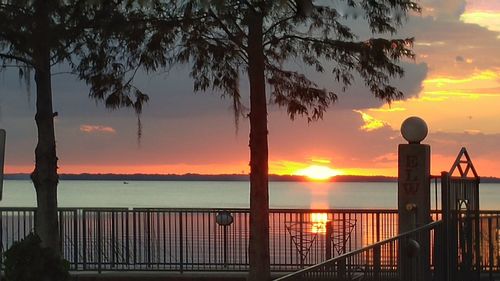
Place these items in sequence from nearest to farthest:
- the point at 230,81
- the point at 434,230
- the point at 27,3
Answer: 1. the point at 434,230
2. the point at 27,3
3. the point at 230,81

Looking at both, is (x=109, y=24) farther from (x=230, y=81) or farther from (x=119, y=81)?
(x=230, y=81)

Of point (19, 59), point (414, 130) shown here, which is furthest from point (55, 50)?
point (414, 130)

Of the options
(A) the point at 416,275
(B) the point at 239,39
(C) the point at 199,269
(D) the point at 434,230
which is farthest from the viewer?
(C) the point at 199,269

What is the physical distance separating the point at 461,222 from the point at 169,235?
6765mm

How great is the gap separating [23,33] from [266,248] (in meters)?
5.43

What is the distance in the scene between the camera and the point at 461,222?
1224cm

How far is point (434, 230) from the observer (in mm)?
11188

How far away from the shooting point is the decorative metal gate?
1155cm

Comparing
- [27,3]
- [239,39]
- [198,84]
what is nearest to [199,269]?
[198,84]

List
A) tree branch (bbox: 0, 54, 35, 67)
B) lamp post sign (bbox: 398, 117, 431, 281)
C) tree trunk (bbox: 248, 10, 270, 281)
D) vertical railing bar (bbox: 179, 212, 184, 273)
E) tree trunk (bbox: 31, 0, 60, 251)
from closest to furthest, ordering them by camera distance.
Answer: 1. lamp post sign (bbox: 398, 117, 431, 281)
2. tree trunk (bbox: 248, 10, 270, 281)
3. tree branch (bbox: 0, 54, 35, 67)
4. tree trunk (bbox: 31, 0, 60, 251)
5. vertical railing bar (bbox: 179, 212, 184, 273)

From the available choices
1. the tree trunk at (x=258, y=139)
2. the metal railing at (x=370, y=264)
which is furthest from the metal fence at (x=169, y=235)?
the metal railing at (x=370, y=264)

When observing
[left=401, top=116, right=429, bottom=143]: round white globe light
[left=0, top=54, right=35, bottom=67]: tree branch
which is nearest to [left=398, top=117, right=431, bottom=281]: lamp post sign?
[left=401, top=116, right=429, bottom=143]: round white globe light

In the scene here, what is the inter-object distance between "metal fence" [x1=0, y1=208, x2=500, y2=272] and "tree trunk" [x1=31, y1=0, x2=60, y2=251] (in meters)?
1.93

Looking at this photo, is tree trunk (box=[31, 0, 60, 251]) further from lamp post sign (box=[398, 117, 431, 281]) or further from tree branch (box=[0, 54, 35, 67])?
lamp post sign (box=[398, 117, 431, 281])
